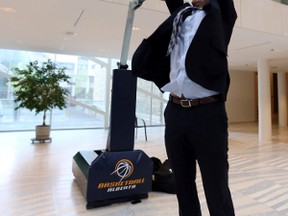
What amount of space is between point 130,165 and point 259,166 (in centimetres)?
250

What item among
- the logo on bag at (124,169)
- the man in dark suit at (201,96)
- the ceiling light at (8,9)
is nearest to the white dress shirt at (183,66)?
the man in dark suit at (201,96)

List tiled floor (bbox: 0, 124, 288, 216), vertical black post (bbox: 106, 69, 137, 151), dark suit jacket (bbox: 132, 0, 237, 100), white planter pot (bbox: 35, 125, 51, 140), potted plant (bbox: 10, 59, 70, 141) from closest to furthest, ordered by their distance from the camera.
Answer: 1. dark suit jacket (bbox: 132, 0, 237, 100)
2. tiled floor (bbox: 0, 124, 288, 216)
3. vertical black post (bbox: 106, 69, 137, 151)
4. potted plant (bbox: 10, 59, 70, 141)
5. white planter pot (bbox: 35, 125, 51, 140)

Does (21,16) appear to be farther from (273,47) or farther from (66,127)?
(273,47)

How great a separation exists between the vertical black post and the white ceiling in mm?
1406

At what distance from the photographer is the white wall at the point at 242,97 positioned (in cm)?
1002

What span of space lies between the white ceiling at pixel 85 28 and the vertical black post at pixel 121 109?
4.61 ft

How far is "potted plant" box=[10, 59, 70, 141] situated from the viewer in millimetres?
5012

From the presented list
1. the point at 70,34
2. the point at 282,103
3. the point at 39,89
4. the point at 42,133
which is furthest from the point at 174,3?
the point at 282,103

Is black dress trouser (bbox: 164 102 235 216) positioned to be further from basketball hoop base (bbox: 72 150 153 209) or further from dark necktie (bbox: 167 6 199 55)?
basketball hoop base (bbox: 72 150 153 209)

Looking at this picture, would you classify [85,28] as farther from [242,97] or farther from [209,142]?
[242,97]

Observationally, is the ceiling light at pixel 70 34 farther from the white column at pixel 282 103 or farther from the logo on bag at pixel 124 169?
the white column at pixel 282 103

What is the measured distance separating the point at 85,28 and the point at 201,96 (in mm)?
3679

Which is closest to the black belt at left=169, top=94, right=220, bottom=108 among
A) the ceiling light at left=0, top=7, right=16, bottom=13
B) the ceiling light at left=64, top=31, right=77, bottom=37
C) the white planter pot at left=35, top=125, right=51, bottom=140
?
the ceiling light at left=0, top=7, right=16, bottom=13

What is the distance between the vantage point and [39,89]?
5043 millimetres
